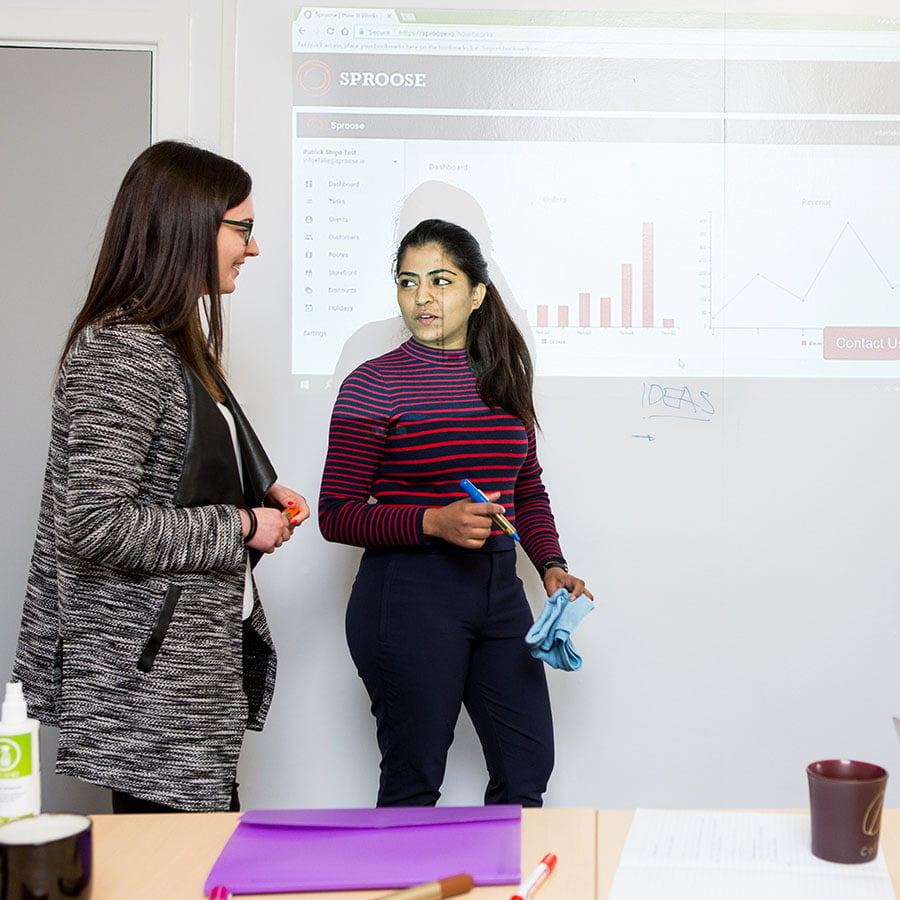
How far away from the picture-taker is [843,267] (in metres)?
2.71

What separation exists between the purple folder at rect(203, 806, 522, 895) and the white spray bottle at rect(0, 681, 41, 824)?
7.6 inches

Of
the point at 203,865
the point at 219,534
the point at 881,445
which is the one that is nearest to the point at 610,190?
the point at 881,445

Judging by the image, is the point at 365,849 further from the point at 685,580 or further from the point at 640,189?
the point at 640,189

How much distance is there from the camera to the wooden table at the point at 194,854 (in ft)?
3.48

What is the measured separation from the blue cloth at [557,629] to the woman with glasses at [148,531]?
0.59 metres

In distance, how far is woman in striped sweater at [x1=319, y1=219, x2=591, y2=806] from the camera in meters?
2.11

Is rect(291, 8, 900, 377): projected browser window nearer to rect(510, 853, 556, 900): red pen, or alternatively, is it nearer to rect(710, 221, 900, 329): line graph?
rect(710, 221, 900, 329): line graph

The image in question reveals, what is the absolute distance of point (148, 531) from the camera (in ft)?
5.25

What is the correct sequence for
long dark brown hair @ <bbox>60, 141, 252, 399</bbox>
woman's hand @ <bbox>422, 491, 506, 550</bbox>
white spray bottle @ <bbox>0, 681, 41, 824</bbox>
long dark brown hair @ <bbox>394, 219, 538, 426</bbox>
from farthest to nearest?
long dark brown hair @ <bbox>394, 219, 538, 426</bbox>, woman's hand @ <bbox>422, 491, 506, 550</bbox>, long dark brown hair @ <bbox>60, 141, 252, 399</bbox>, white spray bottle @ <bbox>0, 681, 41, 824</bbox>

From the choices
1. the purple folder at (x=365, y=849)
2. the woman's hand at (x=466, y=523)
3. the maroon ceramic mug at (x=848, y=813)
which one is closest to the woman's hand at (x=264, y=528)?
the woman's hand at (x=466, y=523)

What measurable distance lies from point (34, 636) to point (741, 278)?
1835 millimetres

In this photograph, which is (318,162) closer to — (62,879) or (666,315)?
(666,315)

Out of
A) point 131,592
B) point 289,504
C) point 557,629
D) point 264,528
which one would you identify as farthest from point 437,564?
point 131,592

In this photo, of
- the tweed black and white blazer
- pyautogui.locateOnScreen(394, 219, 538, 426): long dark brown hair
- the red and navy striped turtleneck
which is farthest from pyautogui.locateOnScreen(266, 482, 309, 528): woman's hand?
pyautogui.locateOnScreen(394, 219, 538, 426): long dark brown hair
